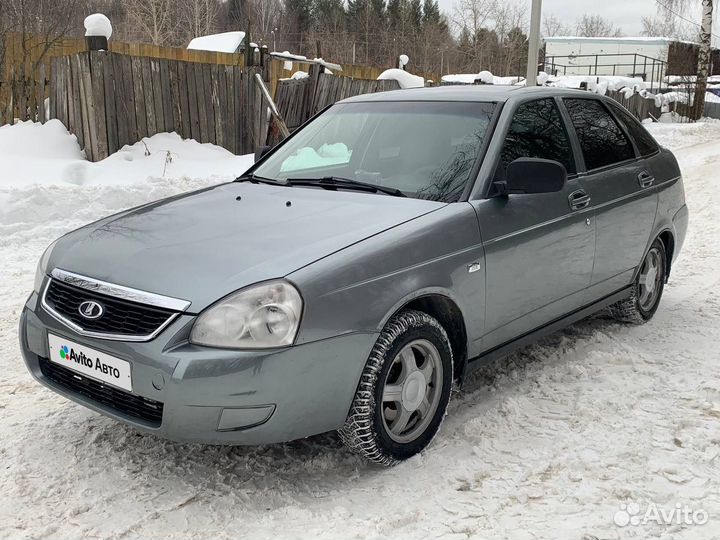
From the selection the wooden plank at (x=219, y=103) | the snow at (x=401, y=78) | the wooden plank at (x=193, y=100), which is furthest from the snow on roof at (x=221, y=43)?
the wooden plank at (x=193, y=100)

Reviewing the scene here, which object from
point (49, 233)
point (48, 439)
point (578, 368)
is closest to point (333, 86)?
point (49, 233)

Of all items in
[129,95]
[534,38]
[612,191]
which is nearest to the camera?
[612,191]

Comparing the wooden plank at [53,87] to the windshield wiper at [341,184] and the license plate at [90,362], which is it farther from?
the license plate at [90,362]

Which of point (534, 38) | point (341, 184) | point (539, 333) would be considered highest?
point (534, 38)

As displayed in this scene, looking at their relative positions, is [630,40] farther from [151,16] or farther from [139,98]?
[139,98]

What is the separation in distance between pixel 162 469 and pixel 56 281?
93cm

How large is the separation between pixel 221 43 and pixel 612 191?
15.4 meters

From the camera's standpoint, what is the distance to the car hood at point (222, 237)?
2740mm

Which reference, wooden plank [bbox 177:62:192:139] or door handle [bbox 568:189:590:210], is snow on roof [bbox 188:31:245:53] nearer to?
wooden plank [bbox 177:62:192:139]

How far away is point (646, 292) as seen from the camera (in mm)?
5125

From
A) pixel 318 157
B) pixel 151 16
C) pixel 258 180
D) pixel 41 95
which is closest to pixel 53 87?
pixel 41 95

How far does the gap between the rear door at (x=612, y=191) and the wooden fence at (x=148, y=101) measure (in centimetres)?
665

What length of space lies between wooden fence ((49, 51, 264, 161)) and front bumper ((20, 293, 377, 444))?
717 cm

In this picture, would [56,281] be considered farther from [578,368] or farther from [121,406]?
[578,368]
